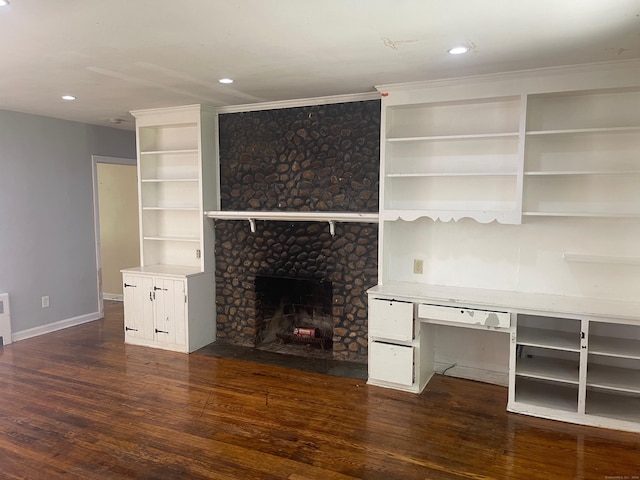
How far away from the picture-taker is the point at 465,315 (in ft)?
11.3

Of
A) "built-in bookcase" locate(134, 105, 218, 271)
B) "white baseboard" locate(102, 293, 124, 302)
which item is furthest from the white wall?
"built-in bookcase" locate(134, 105, 218, 271)

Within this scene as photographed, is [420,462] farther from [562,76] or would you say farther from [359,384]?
[562,76]

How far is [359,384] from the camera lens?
3.86m

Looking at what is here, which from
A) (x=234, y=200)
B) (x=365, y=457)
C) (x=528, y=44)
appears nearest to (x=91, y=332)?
(x=234, y=200)

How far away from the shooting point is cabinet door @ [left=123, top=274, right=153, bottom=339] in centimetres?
Answer: 479

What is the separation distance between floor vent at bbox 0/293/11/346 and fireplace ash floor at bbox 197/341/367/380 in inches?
82.8

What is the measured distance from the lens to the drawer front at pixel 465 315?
131 inches

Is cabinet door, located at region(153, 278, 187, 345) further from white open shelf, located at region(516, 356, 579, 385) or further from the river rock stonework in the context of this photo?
white open shelf, located at region(516, 356, 579, 385)

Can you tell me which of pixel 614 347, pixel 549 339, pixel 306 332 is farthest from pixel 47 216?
pixel 614 347

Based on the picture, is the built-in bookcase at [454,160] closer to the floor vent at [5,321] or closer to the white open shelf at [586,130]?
the white open shelf at [586,130]

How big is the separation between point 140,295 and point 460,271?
3.24 metres

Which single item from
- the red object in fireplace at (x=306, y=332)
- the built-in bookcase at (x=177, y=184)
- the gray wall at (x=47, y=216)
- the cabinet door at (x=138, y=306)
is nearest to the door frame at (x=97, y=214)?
the gray wall at (x=47, y=216)

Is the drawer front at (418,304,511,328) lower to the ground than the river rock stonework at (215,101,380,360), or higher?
lower

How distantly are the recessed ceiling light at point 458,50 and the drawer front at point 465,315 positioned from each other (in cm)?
181
